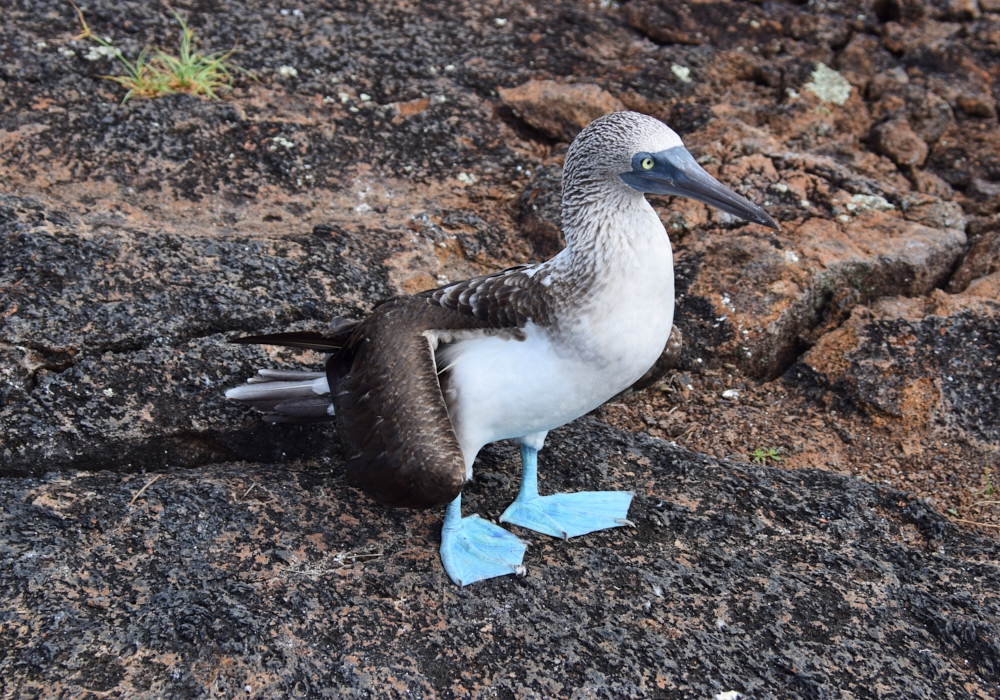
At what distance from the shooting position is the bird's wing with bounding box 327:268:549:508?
2.79m

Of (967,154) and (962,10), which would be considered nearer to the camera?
(967,154)

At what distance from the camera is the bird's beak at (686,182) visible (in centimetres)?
290

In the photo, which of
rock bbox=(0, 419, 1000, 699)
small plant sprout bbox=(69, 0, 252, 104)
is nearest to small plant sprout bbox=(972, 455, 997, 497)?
rock bbox=(0, 419, 1000, 699)

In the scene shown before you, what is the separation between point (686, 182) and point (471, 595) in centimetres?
165

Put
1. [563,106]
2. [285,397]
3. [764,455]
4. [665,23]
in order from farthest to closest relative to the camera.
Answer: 1. [665,23]
2. [563,106]
3. [764,455]
4. [285,397]

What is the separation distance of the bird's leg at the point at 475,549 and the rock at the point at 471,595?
0.05 metres

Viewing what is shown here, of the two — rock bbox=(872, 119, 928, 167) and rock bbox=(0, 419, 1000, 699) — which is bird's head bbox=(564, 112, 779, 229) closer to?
rock bbox=(0, 419, 1000, 699)

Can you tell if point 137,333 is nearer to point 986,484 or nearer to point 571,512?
point 571,512

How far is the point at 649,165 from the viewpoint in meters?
2.93

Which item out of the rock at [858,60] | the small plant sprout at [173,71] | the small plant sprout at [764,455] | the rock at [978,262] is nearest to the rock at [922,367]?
the rock at [978,262]

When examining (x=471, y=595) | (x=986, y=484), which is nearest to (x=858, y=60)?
(x=986, y=484)

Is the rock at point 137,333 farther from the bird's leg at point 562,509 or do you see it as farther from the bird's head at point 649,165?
the bird's head at point 649,165

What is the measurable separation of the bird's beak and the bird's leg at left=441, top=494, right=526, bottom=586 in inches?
52.9

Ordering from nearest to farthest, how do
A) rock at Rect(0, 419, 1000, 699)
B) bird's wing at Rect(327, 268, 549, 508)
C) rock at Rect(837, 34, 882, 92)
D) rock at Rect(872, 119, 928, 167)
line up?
1. rock at Rect(0, 419, 1000, 699)
2. bird's wing at Rect(327, 268, 549, 508)
3. rock at Rect(872, 119, 928, 167)
4. rock at Rect(837, 34, 882, 92)
